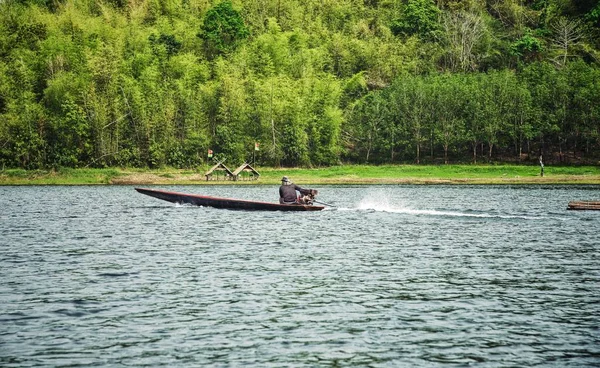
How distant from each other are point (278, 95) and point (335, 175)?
1763 cm

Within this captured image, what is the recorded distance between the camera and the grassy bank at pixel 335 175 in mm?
92312

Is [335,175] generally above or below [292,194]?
below

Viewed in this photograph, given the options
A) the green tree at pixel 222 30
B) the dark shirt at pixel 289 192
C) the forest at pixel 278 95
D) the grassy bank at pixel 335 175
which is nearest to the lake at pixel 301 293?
the dark shirt at pixel 289 192

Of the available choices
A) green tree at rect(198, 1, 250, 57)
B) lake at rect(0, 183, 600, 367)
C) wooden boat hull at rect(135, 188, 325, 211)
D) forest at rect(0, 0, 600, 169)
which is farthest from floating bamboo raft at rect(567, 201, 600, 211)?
green tree at rect(198, 1, 250, 57)

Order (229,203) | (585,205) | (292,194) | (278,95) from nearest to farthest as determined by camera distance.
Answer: (292,194), (585,205), (229,203), (278,95)

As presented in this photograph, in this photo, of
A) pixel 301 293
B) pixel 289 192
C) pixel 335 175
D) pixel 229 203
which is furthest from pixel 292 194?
pixel 335 175

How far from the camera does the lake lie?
16.5 m

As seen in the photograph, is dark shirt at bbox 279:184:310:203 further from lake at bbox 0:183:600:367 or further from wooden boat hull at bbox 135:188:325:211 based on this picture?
lake at bbox 0:183:600:367

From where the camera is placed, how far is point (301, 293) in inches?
895

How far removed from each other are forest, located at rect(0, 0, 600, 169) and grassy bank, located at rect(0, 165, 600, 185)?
322 centimetres

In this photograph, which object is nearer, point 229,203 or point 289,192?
point 289,192

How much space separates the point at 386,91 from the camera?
115062 mm

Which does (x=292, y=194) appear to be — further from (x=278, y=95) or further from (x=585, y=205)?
(x=278, y=95)

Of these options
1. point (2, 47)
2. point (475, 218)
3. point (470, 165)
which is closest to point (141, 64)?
point (2, 47)
